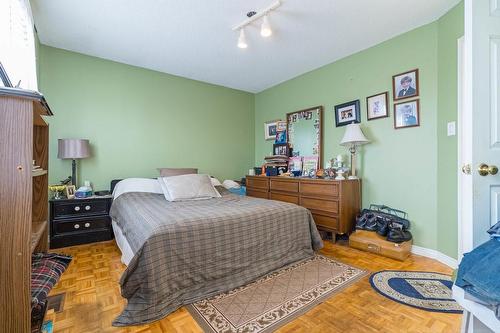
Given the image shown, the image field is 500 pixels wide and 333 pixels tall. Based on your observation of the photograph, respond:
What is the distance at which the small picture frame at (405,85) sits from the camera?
2604mm

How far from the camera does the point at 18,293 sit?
79 cm

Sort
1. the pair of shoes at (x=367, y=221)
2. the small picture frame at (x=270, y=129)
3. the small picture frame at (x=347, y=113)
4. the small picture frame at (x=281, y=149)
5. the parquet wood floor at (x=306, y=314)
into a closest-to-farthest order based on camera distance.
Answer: the parquet wood floor at (x=306, y=314) → the pair of shoes at (x=367, y=221) → the small picture frame at (x=347, y=113) → the small picture frame at (x=281, y=149) → the small picture frame at (x=270, y=129)

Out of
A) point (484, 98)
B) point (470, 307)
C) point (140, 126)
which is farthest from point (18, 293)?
point (140, 126)

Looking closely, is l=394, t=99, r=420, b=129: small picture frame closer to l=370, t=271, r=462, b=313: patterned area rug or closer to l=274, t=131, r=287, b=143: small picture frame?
l=370, t=271, r=462, b=313: patterned area rug

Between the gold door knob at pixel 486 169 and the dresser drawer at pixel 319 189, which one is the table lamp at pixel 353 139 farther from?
the gold door knob at pixel 486 169

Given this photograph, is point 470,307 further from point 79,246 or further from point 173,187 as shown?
point 79,246

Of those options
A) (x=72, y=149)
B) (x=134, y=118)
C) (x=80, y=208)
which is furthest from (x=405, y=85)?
(x=80, y=208)

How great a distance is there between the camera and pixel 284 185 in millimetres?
3498

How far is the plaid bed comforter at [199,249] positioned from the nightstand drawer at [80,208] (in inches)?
25.2

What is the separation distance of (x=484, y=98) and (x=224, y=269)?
189cm

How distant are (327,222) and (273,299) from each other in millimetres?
1475

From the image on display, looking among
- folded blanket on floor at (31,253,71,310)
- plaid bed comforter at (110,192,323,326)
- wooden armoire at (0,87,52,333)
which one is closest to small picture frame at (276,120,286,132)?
plaid bed comforter at (110,192,323,326)

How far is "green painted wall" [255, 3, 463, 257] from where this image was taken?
93.9 inches

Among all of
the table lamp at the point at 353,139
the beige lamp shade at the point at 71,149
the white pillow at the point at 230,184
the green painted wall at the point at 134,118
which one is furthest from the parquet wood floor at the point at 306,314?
the white pillow at the point at 230,184
